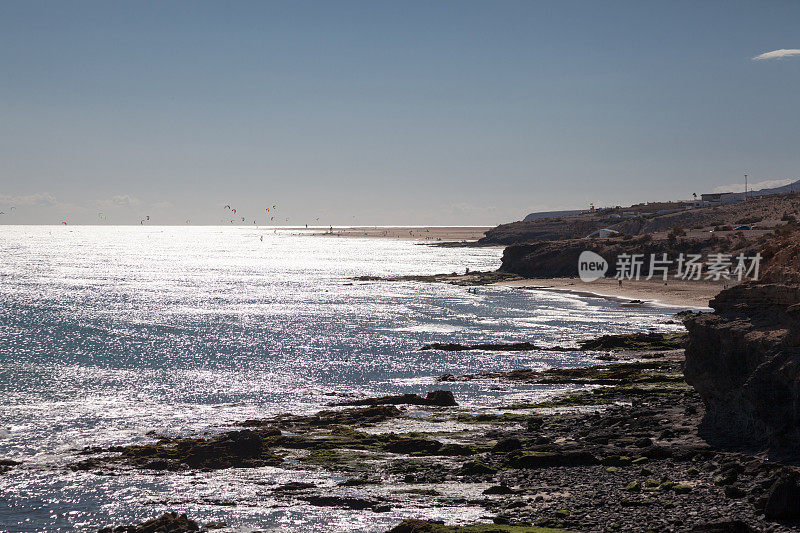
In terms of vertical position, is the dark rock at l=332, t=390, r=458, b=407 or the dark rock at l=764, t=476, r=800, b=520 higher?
the dark rock at l=764, t=476, r=800, b=520

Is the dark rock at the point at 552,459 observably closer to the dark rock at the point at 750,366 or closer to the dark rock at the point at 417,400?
the dark rock at the point at 750,366

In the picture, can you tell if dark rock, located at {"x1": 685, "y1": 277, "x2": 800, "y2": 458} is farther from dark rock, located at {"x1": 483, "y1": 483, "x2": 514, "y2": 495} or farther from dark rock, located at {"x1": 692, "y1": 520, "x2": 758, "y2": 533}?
dark rock, located at {"x1": 483, "y1": 483, "x2": 514, "y2": 495}

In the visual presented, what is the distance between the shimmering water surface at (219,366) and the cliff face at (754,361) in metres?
9.99

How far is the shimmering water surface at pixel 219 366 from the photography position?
23922 mm

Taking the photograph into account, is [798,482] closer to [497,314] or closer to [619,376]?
[619,376]

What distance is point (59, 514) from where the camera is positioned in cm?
2327

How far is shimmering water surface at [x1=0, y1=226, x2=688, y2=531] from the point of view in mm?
23922

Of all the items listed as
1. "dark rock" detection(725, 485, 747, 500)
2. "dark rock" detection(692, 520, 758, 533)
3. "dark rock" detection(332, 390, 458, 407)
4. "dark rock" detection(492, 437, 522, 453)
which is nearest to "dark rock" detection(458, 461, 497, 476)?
"dark rock" detection(492, 437, 522, 453)

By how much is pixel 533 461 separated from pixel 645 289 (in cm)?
7445

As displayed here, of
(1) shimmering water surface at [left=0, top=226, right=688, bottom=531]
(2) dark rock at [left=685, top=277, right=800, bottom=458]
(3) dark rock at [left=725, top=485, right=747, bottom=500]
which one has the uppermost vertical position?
(2) dark rock at [left=685, top=277, right=800, bottom=458]

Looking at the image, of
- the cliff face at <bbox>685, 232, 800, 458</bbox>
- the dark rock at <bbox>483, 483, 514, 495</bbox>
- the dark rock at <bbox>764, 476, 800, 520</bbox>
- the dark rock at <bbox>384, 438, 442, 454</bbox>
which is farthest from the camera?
the dark rock at <bbox>384, 438, 442, 454</bbox>

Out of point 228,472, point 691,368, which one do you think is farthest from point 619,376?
point 228,472

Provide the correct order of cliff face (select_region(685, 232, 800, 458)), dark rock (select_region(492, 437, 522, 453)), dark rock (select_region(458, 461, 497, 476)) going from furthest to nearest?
dark rock (select_region(492, 437, 522, 453)), dark rock (select_region(458, 461, 497, 476)), cliff face (select_region(685, 232, 800, 458))

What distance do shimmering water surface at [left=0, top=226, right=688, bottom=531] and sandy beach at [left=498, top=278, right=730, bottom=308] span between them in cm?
A: 528
